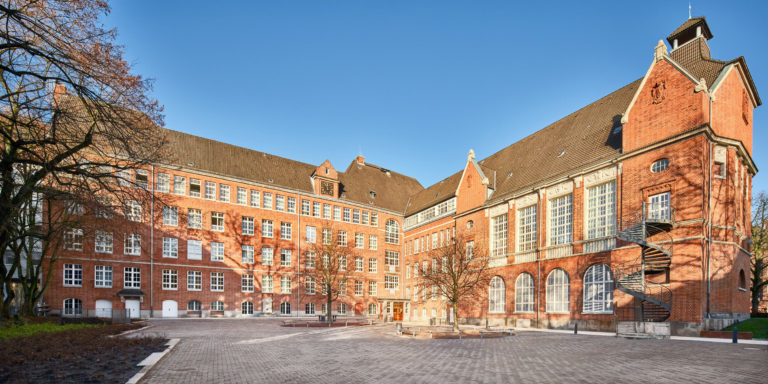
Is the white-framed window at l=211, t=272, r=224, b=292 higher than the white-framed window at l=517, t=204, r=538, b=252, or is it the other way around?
the white-framed window at l=517, t=204, r=538, b=252

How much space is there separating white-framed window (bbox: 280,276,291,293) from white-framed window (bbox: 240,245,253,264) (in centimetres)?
421

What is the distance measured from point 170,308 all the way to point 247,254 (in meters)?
8.89

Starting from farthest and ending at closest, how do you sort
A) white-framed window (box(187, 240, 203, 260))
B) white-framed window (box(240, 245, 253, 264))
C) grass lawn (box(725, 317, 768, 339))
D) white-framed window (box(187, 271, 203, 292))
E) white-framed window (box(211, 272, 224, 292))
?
1. white-framed window (box(240, 245, 253, 264))
2. white-framed window (box(211, 272, 224, 292))
3. white-framed window (box(187, 240, 203, 260))
4. white-framed window (box(187, 271, 203, 292))
5. grass lawn (box(725, 317, 768, 339))

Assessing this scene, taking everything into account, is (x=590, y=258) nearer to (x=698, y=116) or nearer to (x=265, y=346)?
(x=698, y=116)

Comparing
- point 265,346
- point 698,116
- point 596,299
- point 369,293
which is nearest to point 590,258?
point 596,299

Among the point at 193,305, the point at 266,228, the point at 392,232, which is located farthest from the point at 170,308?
the point at 392,232

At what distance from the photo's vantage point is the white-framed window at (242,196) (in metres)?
46.7

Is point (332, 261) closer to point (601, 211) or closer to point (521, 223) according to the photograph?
point (521, 223)

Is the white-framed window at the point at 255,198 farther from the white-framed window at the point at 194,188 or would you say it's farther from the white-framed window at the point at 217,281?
the white-framed window at the point at 217,281

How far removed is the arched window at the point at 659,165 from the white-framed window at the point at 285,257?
3686 centimetres

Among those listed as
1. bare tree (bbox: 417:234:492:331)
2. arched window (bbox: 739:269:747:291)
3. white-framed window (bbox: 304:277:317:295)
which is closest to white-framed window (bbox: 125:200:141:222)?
bare tree (bbox: 417:234:492:331)

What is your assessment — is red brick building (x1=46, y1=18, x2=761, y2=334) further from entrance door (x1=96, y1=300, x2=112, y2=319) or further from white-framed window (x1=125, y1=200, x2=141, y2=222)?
white-framed window (x1=125, y1=200, x2=141, y2=222)

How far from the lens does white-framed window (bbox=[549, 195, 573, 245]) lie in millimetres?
30672

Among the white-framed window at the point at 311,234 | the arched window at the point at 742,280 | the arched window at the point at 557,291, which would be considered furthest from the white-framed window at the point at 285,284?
the arched window at the point at 742,280
